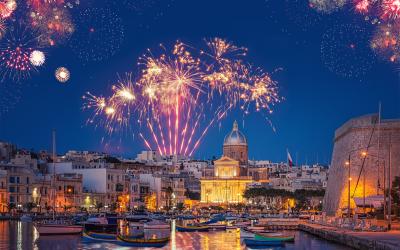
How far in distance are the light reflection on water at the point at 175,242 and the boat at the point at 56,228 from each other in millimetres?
578

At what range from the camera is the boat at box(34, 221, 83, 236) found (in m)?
49.8

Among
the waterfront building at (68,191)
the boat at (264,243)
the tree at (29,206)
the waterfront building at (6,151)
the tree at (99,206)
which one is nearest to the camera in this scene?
the boat at (264,243)

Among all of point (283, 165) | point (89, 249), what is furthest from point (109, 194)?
point (283, 165)

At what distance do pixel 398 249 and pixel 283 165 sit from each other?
14923cm

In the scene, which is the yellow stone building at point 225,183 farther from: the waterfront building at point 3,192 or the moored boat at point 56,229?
the moored boat at point 56,229

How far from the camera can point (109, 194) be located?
92500 mm

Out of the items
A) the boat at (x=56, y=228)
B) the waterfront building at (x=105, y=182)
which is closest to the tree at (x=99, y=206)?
the waterfront building at (x=105, y=182)

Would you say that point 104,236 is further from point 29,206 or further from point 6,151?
point 6,151

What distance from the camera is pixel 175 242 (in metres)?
46.5

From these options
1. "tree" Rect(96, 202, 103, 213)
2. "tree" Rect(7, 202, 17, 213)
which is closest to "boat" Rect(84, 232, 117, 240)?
"tree" Rect(7, 202, 17, 213)

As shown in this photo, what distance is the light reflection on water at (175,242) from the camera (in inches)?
1668

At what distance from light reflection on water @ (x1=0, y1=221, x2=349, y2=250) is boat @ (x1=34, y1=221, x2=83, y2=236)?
58cm

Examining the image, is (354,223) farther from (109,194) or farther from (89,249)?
(109,194)

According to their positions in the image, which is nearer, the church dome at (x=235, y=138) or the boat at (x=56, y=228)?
the boat at (x=56, y=228)
